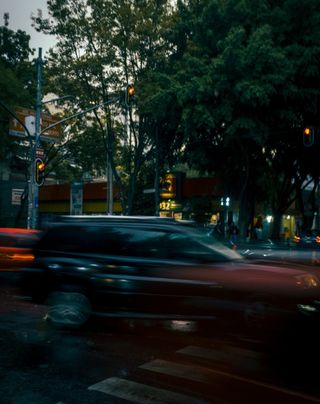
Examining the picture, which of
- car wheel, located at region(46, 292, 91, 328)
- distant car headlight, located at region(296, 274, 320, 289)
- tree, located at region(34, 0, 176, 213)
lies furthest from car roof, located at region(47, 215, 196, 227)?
tree, located at region(34, 0, 176, 213)

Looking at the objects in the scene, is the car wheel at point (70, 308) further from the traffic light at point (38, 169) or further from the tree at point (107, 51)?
the tree at point (107, 51)

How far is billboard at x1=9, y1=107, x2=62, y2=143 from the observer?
1908cm

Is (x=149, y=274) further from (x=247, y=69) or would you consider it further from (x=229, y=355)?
(x=247, y=69)

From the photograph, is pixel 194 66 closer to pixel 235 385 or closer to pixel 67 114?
pixel 67 114

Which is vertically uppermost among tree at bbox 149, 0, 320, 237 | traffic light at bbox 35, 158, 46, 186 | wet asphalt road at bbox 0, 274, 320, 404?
tree at bbox 149, 0, 320, 237

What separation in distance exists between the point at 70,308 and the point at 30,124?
1406cm

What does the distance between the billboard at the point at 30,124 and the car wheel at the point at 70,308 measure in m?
12.9

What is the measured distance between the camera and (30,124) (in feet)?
65.4

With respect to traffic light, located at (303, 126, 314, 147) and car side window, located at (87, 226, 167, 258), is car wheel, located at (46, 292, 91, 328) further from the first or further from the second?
traffic light, located at (303, 126, 314, 147)

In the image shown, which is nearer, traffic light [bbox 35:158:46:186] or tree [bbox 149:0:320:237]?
tree [bbox 149:0:320:237]

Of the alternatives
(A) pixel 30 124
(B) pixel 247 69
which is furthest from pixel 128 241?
(A) pixel 30 124

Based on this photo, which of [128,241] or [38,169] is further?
[38,169]

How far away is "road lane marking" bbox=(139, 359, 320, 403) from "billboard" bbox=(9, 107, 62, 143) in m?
15.2

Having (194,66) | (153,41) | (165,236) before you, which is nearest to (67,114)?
(153,41)
